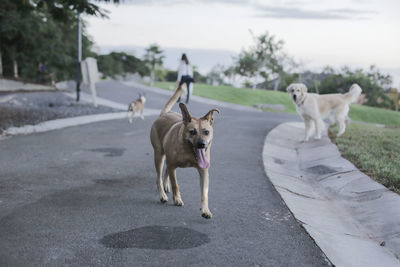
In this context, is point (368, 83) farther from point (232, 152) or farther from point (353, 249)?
point (353, 249)

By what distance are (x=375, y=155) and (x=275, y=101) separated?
35.7 metres

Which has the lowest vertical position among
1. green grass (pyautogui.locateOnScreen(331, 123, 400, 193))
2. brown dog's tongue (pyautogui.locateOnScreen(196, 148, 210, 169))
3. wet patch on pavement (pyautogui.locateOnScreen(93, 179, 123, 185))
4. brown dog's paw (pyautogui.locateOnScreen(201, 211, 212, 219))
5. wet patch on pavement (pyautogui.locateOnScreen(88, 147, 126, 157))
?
wet patch on pavement (pyautogui.locateOnScreen(88, 147, 126, 157))

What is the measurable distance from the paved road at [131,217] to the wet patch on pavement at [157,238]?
0.03 ft

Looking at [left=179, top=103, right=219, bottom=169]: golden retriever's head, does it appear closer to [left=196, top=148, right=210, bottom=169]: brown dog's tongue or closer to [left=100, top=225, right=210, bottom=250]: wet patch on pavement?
[left=196, top=148, right=210, bottom=169]: brown dog's tongue

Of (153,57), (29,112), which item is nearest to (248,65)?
(153,57)

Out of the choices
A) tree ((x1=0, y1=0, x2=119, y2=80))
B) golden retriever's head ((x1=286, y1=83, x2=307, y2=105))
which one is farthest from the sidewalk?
golden retriever's head ((x1=286, y1=83, x2=307, y2=105))

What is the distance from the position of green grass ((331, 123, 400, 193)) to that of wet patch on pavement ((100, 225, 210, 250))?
3600mm

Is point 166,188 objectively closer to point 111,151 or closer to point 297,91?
point 111,151

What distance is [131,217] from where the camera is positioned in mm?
5105

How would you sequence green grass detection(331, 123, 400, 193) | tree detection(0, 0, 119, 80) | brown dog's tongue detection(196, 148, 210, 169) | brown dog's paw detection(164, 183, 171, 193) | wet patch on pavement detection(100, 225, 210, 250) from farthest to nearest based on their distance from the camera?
tree detection(0, 0, 119, 80) < green grass detection(331, 123, 400, 193) < brown dog's paw detection(164, 183, 171, 193) < brown dog's tongue detection(196, 148, 210, 169) < wet patch on pavement detection(100, 225, 210, 250)

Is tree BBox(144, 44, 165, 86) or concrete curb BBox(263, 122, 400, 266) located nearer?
concrete curb BBox(263, 122, 400, 266)

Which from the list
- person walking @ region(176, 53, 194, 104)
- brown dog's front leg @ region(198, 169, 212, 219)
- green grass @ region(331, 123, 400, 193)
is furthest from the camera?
person walking @ region(176, 53, 194, 104)

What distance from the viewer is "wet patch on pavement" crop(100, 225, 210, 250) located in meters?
4.24

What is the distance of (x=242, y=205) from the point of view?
591 cm
